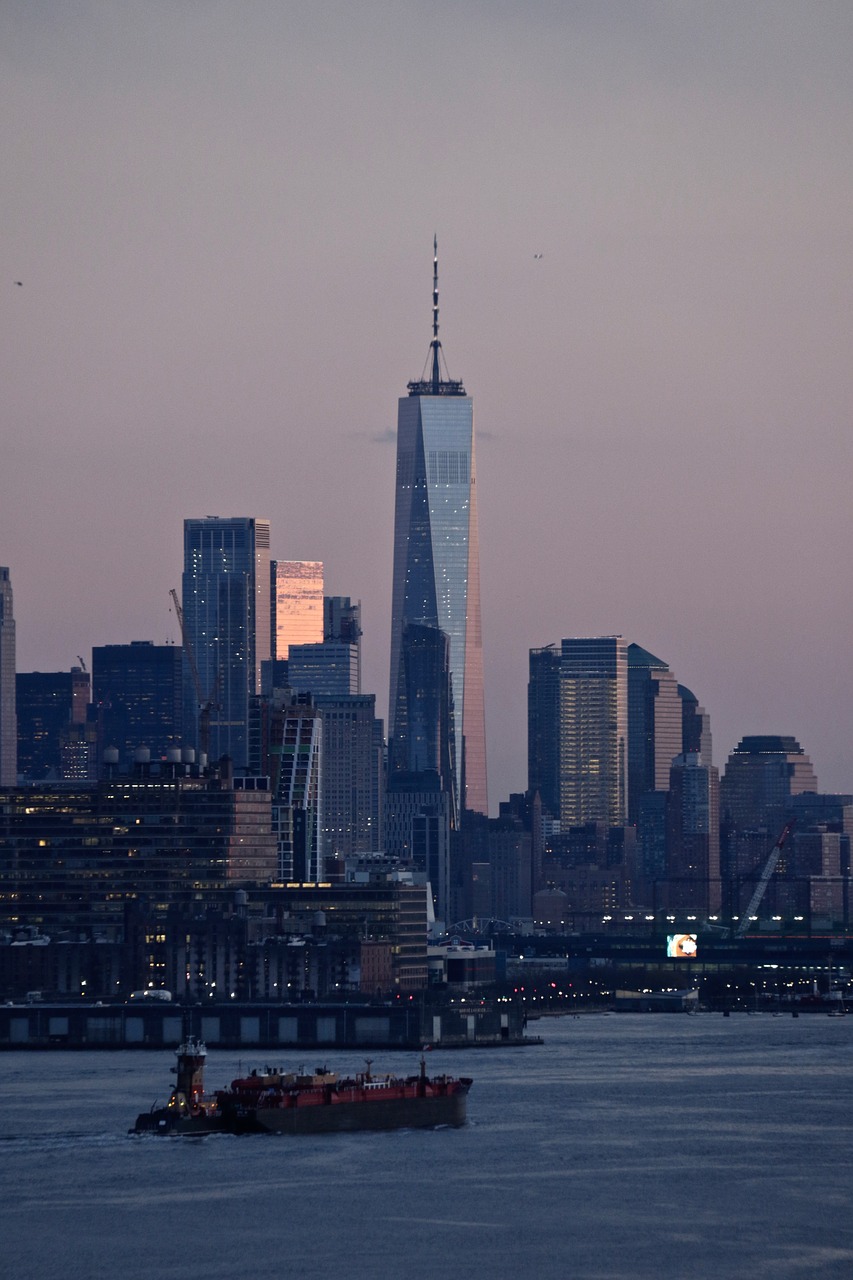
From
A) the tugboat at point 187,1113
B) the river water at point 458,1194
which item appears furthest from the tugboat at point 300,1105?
the river water at point 458,1194

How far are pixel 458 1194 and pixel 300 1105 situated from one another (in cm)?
1995

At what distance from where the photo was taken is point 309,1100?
133 m

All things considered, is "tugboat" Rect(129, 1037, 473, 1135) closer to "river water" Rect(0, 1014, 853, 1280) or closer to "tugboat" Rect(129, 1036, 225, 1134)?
"tugboat" Rect(129, 1036, 225, 1134)

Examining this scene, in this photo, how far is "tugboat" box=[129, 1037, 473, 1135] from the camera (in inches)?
5143

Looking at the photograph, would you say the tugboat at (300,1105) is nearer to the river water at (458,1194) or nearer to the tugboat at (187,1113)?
the tugboat at (187,1113)

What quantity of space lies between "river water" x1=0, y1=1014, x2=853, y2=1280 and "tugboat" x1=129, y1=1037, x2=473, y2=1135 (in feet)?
3.76

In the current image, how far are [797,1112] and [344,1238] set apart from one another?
52.1 metres

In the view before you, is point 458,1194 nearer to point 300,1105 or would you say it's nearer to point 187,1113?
point 300,1105

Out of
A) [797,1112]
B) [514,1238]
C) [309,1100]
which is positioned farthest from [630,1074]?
[514,1238]

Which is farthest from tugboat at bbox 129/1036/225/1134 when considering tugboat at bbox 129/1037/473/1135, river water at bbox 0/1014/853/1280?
river water at bbox 0/1014/853/1280

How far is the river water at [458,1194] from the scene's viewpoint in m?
99.8

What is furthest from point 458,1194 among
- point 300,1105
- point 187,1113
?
point 187,1113

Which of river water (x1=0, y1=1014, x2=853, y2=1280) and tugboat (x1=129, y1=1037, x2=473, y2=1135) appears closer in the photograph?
river water (x1=0, y1=1014, x2=853, y2=1280)

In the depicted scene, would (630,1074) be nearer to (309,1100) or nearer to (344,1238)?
(309,1100)
